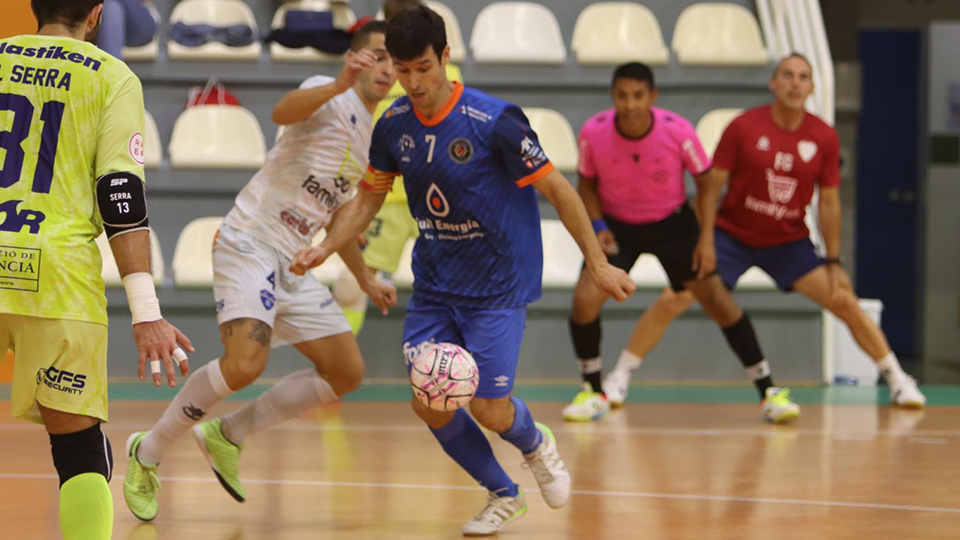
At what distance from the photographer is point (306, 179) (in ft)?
16.0

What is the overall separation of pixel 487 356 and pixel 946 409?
4.22 metres

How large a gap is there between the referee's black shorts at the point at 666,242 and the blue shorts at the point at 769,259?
283 millimetres

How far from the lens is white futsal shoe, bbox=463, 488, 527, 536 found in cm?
417

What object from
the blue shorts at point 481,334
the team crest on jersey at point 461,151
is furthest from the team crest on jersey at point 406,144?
the blue shorts at point 481,334

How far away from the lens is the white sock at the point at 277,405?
15.3ft

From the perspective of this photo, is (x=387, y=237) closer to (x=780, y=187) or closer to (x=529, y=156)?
(x=780, y=187)

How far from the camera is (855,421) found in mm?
6840

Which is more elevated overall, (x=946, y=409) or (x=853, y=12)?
(x=853, y=12)

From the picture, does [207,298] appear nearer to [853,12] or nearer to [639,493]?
[639,493]

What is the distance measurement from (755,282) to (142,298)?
6.03m

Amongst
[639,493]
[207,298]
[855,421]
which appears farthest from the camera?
[207,298]

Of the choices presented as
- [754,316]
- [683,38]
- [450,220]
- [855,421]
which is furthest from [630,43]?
[450,220]

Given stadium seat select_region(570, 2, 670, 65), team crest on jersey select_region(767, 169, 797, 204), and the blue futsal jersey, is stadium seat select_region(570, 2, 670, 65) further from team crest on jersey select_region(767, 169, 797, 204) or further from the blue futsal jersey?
the blue futsal jersey

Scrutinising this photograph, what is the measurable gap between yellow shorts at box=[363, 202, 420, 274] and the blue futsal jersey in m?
3.01
